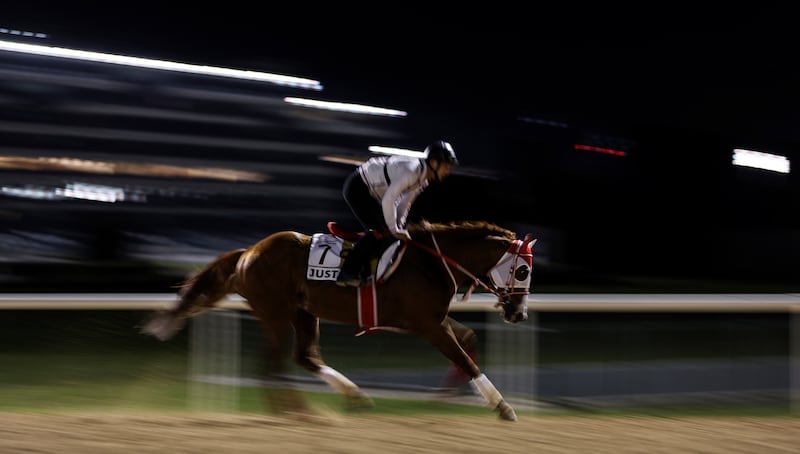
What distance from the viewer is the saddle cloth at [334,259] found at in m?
4.52

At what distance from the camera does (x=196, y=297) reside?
188 inches

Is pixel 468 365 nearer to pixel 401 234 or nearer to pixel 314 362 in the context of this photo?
pixel 401 234

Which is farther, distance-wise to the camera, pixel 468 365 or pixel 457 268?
pixel 457 268

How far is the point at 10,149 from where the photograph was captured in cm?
934

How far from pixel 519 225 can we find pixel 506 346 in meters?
6.67

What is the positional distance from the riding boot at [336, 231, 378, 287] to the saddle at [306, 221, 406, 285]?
1.2 inches

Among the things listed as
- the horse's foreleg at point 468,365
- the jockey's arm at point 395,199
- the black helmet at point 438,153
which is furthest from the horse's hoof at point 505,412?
the black helmet at point 438,153

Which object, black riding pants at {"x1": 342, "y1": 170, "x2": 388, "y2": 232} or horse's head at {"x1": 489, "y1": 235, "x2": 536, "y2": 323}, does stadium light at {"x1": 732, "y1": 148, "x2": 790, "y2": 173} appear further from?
black riding pants at {"x1": 342, "y1": 170, "x2": 388, "y2": 232}

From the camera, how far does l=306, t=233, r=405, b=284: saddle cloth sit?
4516 mm

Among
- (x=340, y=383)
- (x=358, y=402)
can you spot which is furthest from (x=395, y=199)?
(x=358, y=402)

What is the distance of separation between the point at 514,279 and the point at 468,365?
0.56 meters

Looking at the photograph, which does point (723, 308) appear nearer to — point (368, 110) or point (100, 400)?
point (100, 400)

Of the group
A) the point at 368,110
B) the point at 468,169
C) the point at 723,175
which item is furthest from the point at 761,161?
the point at 368,110

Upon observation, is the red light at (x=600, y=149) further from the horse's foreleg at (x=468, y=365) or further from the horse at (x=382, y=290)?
the horse's foreleg at (x=468, y=365)
